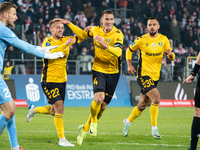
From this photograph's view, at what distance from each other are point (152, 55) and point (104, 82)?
176cm

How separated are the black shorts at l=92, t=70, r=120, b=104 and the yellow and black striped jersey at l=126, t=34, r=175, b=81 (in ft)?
3.81

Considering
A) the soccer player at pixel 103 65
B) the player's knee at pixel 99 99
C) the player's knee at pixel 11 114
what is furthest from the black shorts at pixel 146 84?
the player's knee at pixel 11 114

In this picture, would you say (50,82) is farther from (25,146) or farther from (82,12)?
(82,12)

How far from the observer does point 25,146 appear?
6359 millimetres

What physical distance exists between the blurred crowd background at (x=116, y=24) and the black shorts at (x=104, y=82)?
394 inches

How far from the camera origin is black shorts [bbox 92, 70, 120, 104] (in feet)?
24.2

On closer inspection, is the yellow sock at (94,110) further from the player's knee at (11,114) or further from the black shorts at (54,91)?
the player's knee at (11,114)

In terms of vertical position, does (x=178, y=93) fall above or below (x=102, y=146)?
below

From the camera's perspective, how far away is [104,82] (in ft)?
24.6

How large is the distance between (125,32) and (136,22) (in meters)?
1.53

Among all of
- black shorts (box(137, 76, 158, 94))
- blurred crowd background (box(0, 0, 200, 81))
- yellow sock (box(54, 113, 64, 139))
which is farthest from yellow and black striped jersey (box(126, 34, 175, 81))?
blurred crowd background (box(0, 0, 200, 81))

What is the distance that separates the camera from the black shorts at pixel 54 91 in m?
6.92

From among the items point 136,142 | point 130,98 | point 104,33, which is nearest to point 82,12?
point 130,98

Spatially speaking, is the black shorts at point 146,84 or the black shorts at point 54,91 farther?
the black shorts at point 146,84
